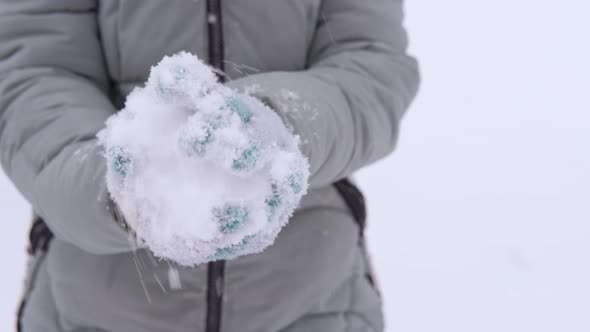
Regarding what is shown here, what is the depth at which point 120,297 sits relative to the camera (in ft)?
2.35

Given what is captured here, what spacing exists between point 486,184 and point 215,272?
98 centimetres

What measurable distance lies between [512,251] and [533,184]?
0.23 m

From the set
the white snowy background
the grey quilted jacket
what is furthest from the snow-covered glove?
the white snowy background

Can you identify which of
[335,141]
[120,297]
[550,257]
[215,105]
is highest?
[215,105]

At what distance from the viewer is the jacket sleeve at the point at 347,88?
0.55 metres

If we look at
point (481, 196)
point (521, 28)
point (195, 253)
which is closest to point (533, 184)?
point (481, 196)

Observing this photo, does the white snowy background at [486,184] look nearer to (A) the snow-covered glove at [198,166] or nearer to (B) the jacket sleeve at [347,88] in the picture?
(B) the jacket sleeve at [347,88]

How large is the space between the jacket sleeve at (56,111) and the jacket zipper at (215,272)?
0.14m

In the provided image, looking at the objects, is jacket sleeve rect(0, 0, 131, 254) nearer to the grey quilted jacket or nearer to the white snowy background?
the grey quilted jacket

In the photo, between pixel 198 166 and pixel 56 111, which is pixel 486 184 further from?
pixel 198 166

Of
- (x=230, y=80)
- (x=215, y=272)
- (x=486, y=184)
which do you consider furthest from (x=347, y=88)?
(x=486, y=184)

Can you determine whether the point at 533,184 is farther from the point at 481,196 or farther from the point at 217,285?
the point at 217,285

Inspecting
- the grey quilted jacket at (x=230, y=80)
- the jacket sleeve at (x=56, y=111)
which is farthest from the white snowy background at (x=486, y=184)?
the jacket sleeve at (x=56, y=111)

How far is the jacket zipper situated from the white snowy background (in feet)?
2.11
